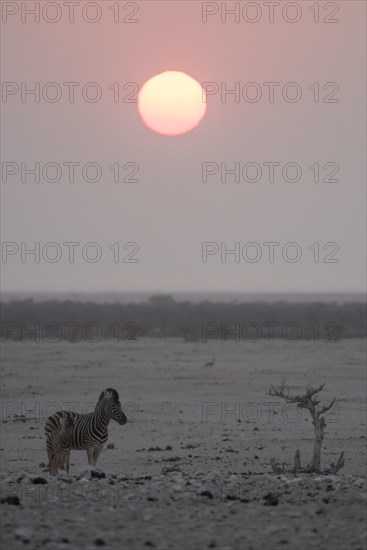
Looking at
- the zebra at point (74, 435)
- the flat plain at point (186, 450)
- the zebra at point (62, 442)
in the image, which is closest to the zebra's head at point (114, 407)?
the zebra at point (74, 435)

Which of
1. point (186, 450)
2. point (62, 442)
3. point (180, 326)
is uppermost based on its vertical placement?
point (180, 326)

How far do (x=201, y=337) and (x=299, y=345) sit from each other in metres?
6.70

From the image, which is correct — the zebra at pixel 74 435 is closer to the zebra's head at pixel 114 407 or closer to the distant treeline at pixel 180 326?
the zebra's head at pixel 114 407

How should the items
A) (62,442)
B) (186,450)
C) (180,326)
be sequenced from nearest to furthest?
(62,442) < (186,450) < (180,326)

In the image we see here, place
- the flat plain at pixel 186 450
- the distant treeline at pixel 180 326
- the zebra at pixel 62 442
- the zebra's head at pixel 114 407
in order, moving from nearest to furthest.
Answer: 1. the flat plain at pixel 186 450
2. the zebra at pixel 62 442
3. the zebra's head at pixel 114 407
4. the distant treeline at pixel 180 326

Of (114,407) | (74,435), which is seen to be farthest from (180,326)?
(74,435)

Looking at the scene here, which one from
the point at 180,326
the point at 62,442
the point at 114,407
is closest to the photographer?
the point at 62,442

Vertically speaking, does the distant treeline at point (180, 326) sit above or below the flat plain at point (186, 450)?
above

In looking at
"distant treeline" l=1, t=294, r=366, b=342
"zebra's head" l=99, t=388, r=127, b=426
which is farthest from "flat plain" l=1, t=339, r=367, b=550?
"distant treeline" l=1, t=294, r=366, b=342

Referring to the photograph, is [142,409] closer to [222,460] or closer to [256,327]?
[222,460]

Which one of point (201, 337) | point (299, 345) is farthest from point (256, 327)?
point (299, 345)

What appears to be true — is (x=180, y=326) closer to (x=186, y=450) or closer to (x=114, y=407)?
(x=186, y=450)

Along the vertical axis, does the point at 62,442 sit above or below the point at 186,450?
above

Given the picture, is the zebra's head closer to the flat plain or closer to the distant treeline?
the flat plain
